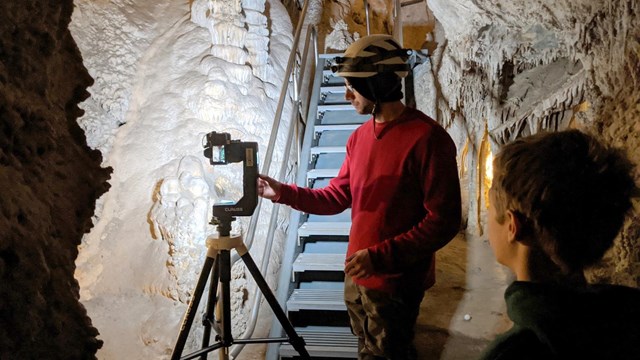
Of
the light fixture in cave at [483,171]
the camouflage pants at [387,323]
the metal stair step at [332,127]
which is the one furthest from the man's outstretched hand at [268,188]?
the light fixture in cave at [483,171]

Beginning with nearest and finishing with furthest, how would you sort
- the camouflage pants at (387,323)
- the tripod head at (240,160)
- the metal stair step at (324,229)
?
the camouflage pants at (387,323)
the tripod head at (240,160)
the metal stair step at (324,229)

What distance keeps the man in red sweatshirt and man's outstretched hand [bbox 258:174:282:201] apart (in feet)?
1.03

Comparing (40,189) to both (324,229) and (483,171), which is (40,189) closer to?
(324,229)

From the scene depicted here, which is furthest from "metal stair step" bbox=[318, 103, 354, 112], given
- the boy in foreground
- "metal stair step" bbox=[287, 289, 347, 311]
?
the boy in foreground

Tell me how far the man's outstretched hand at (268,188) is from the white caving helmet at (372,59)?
49cm

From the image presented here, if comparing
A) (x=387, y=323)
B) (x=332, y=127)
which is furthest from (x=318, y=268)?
(x=387, y=323)

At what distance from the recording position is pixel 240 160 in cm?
161

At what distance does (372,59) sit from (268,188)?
0.61 metres

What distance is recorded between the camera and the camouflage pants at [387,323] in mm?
1491

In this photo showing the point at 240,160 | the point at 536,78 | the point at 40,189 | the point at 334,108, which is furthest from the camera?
the point at 536,78

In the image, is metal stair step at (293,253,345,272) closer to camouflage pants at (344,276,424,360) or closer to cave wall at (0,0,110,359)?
camouflage pants at (344,276,424,360)

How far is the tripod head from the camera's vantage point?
1606 mm

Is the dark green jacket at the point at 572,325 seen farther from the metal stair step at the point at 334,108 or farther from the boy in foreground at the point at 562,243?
the metal stair step at the point at 334,108

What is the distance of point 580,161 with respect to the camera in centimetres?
65
